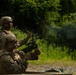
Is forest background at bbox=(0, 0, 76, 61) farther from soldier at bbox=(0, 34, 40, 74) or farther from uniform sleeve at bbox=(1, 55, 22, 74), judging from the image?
uniform sleeve at bbox=(1, 55, 22, 74)

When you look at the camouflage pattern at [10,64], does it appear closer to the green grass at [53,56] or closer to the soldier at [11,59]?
the soldier at [11,59]

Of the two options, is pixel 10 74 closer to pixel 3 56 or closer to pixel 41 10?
pixel 3 56

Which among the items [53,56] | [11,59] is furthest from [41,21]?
[11,59]

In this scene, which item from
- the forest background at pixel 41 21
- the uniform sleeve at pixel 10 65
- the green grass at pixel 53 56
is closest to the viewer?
the uniform sleeve at pixel 10 65

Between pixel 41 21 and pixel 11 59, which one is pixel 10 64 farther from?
pixel 41 21

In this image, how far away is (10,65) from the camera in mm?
6289

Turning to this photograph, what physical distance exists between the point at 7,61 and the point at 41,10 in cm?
2384

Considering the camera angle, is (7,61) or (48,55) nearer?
(7,61)

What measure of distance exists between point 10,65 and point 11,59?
87mm

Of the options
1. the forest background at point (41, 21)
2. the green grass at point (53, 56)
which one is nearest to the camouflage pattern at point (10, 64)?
the green grass at point (53, 56)

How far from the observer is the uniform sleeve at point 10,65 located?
6.27 meters

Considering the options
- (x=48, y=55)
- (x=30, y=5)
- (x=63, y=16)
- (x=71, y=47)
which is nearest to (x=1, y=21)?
(x=48, y=55)

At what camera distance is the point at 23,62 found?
6410 mm

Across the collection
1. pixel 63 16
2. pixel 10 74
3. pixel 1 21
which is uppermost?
pixel 1 21
